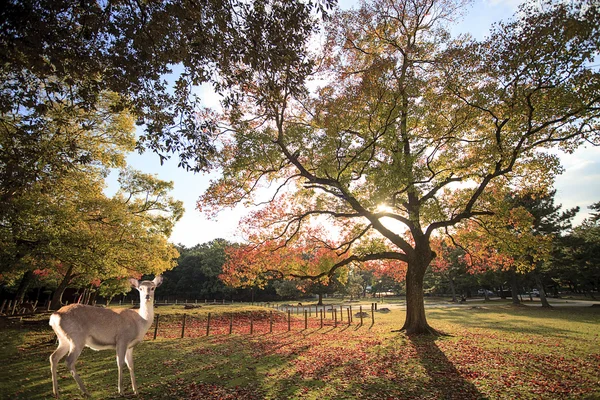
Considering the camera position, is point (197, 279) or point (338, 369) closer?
point (338, 369)

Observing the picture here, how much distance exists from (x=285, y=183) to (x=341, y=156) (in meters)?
3.62

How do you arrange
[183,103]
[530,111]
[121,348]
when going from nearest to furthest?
[121,348] → [183,103] → [530,111]

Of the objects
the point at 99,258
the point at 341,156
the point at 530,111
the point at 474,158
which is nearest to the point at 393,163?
the point at 341,156

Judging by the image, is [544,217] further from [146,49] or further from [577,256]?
[146,49]

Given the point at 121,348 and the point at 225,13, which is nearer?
the point at 121,348

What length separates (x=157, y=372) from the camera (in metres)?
7.62

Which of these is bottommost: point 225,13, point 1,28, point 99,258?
point 99,258

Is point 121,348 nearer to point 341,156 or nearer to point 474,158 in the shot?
point 341,156

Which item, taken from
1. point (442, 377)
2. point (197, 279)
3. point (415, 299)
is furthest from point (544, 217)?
point (197, 279)

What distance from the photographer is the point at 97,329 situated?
5.00 metres

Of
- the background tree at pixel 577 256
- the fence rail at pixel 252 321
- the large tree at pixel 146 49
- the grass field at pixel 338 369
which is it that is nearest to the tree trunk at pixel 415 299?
the grass field at pixel 338 369

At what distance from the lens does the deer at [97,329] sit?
4.67 m

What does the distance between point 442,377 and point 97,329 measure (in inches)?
293

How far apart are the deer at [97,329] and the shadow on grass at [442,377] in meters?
5.92
